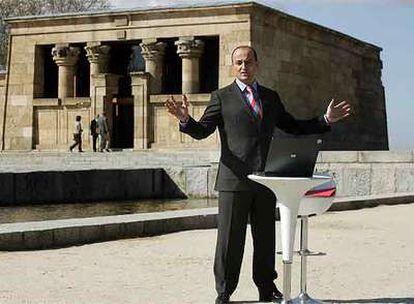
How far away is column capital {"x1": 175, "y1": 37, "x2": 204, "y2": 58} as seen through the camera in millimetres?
36312

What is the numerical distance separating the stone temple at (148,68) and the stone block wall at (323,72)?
59 mm

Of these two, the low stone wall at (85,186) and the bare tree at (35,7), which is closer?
the low stone wall at (85,186)

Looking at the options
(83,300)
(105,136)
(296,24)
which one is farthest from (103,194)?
(296,24)

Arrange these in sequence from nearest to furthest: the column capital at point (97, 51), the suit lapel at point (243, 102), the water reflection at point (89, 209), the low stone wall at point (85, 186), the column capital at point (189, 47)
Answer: the suit lapel at point (243, 102) < the water reflection at point (89, 209) < the low stone wall at point (85, 186) < the column capital at point (189, 47) < the column capital at point (97, 51)

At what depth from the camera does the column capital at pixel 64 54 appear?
129 ft

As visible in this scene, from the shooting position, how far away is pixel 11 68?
40.9 metres

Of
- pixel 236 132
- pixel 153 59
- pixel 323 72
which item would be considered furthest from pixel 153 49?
pixel 236 132

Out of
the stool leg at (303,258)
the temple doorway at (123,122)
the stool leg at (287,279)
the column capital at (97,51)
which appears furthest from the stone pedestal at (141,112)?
the stool leg at (287,279)

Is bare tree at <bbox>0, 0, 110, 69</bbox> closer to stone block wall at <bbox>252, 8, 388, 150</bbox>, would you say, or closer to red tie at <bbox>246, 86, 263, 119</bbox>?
stone block wall at <bbox>252, 8, 388, 150</bbox>

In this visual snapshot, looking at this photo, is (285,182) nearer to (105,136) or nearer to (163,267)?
(163,267)

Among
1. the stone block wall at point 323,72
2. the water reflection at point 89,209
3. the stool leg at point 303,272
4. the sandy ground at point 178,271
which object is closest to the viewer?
the stool leg at point 303,272

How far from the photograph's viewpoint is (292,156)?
19.8 ft

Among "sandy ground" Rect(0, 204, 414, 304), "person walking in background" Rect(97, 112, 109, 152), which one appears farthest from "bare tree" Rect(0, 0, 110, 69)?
"sandy ground" Rect(0, 204, 414, 304)

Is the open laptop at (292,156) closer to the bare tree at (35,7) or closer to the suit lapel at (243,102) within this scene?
the suit lapel at (243,102)
